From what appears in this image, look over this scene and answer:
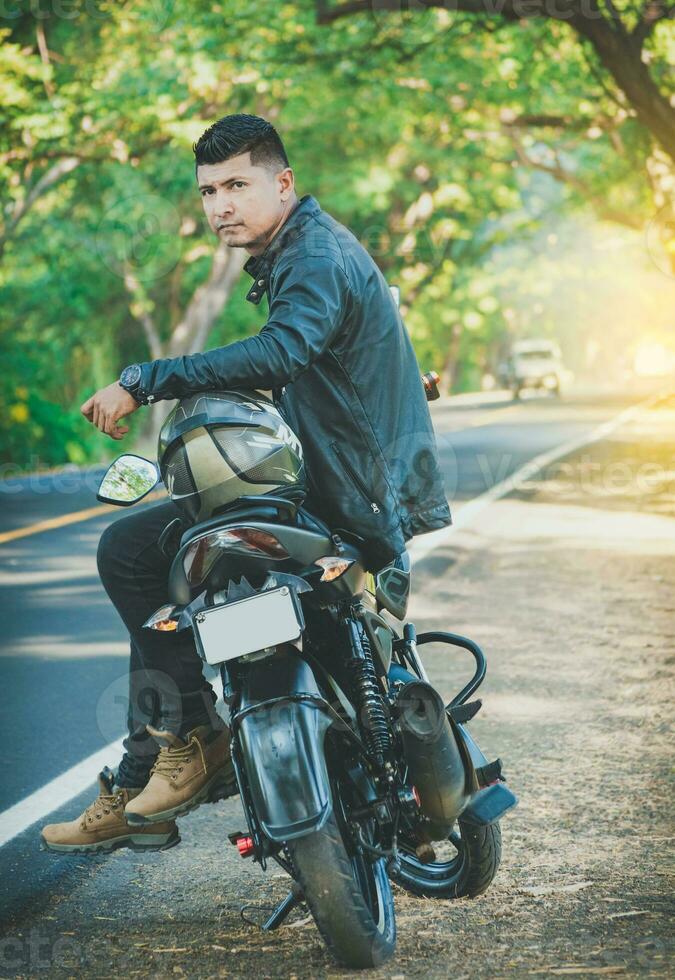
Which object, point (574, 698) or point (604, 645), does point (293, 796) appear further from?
point (604, 645)

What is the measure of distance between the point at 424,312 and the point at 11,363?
115 feet

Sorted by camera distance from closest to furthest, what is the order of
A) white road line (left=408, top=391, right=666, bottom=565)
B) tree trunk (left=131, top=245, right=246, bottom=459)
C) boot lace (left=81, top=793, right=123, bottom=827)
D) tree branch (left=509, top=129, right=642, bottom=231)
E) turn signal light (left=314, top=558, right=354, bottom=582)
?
turn signal light (left=314, top=558, right=354, bottom=582), boot lace (left=81, top=793, right=123, bottom=827), white road line (left=408, top=391, right=666, bottom=565), tree trunk (left=131, top=245, right=246, bottom=459), tree branch (left=509, top=129, right=642, bottom=231)

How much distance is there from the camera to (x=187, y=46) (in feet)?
74.6

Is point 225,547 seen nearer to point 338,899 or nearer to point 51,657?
point 338,899

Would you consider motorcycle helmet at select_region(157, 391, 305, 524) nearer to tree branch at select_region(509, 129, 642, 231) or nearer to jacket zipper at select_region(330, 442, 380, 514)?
jacket zipper at select_region(330, 442, 380, 514)

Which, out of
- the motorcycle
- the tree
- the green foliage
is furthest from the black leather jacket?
the green foliage

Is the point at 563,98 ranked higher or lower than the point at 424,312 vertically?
higher

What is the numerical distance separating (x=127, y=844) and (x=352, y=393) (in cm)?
139

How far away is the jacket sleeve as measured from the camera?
3.43 meters

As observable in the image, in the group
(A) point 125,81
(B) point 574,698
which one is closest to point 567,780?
(B) point 574,698

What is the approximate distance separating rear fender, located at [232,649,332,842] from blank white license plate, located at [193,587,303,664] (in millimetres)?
115

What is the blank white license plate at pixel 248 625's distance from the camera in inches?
128

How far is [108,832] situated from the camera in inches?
159

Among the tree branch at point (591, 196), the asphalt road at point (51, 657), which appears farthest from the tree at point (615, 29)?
the tree branch at point (591, 196)
